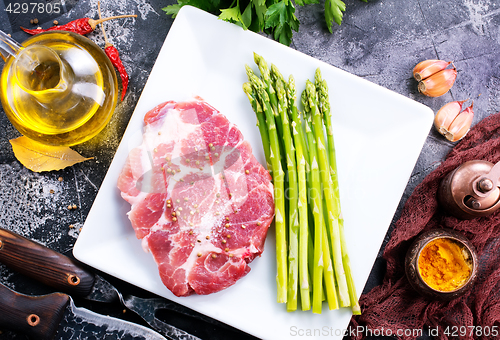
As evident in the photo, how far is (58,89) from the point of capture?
6.86 feet

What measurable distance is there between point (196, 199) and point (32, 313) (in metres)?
1.36

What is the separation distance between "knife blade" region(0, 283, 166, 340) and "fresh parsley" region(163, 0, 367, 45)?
2.32 m

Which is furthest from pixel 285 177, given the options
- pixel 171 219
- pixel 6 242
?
pixel 6 242

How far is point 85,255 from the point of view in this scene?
2.32 meters

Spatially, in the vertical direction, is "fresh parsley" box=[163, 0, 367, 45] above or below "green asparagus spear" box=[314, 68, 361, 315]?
above

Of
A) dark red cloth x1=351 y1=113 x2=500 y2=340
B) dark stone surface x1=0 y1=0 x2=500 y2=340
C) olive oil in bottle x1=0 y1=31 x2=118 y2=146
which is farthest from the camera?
dark stone surface x1=0 y1=0 x2=500 y2=340

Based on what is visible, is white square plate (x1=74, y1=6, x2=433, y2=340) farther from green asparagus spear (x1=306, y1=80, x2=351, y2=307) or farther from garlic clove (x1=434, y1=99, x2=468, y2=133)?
garlic clove (x1=434, y1=99, x2=468, y2=133)

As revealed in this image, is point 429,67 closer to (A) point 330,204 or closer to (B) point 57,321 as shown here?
(A) point 330,204

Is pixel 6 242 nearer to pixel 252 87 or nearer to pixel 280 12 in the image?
pixel 252 87

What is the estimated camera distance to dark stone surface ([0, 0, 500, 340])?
2.61 m

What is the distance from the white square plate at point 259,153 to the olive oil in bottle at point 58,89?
297 mm

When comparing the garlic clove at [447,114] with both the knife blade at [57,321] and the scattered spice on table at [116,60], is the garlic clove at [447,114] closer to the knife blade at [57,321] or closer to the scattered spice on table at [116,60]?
the scattered spice on table at [116,60]

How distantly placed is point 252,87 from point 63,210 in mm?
1837

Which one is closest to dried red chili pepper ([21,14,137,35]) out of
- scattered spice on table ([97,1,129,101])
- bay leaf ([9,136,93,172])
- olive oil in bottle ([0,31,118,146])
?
scattered spice on table ([97,1,129,101])
